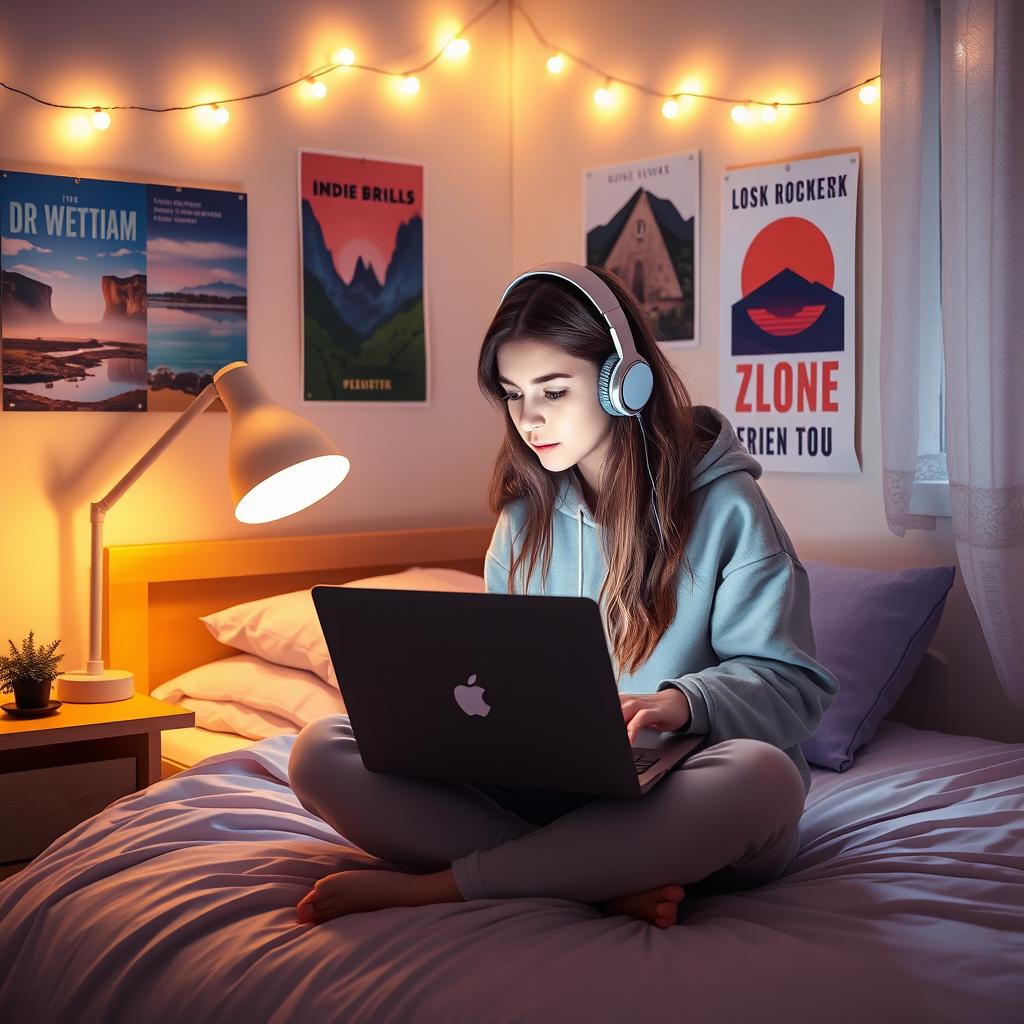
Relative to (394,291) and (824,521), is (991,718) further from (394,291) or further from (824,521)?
(394,291)

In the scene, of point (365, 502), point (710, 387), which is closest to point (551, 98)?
point (710, 387)

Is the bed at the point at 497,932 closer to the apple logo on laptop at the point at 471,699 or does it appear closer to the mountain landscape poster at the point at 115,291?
the apple logo on laptop at the point at 471,699

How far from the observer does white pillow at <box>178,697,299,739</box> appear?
7.55 ft

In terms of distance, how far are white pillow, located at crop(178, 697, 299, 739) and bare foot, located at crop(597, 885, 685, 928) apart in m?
1.10

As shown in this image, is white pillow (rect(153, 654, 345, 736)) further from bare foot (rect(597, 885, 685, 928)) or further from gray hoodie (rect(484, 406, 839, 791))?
bare foot (rect(597, 885, 685, 928))

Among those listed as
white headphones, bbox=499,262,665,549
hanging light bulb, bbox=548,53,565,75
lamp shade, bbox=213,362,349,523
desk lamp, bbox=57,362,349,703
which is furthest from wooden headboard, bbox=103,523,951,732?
hanging light bulb, bbox=548,53,565,75

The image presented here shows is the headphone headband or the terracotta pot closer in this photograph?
the headphone headband

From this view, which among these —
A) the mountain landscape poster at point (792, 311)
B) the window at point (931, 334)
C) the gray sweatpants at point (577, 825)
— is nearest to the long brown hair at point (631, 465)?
the gray sweatpants at point (577, 825)

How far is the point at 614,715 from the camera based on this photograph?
1.17 m

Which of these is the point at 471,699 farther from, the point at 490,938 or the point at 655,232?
the point at 655,232

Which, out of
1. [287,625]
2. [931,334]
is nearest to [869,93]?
[931,334]

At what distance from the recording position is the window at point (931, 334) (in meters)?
2.21

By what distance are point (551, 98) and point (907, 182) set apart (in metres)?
1.12

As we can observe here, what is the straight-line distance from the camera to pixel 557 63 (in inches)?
117
